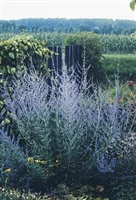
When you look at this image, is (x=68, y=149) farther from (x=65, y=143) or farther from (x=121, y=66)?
(x=121, y=66)

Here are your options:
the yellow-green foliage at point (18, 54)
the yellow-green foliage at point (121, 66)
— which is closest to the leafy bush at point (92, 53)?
the yellow-green foliage at point (121, 66)

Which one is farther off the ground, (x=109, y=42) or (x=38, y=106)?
(x=38, y=106)

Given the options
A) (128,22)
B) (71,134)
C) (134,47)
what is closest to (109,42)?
(134,47)

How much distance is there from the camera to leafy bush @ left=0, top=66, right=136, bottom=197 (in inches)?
188

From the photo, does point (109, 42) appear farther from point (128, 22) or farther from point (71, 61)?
point (128, 22)

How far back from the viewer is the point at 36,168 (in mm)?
4738

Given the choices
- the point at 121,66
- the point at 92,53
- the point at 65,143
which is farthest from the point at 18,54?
the point at 121,66

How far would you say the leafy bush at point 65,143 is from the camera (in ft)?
→ 15.6

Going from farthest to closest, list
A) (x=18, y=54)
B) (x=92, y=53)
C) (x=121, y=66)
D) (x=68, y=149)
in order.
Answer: (x=121, y=66), (x=92, y=53), (x=18, y=54), (x=68, y=149)

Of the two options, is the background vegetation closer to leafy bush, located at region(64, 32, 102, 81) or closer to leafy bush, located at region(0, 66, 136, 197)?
leafy bush, located at region(0, 66, 136, 197)

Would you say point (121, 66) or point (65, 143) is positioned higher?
point (65, 143)

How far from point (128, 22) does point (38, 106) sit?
67575mm

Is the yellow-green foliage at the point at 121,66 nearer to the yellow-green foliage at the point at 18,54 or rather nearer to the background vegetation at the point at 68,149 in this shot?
the yellow-green foliage at the point at 18,54

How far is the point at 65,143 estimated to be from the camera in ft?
15.8
